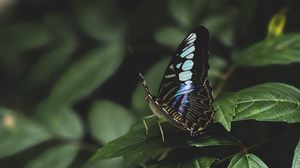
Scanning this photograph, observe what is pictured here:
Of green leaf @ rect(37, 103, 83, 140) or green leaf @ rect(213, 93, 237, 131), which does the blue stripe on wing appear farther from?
green leaf @ rect(37, 103, 83, 140)

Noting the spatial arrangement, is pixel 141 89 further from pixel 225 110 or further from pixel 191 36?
pixel 225 110

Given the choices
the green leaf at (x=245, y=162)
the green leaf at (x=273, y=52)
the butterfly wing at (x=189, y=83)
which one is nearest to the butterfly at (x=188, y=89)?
the butterfly wing at (x=189, y=83)

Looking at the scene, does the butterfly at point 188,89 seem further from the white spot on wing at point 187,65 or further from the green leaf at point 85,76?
the green leaf at point 85,76

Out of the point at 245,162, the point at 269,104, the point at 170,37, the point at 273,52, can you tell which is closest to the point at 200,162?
the point at 245,162

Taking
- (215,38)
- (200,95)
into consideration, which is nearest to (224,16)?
(215,38)

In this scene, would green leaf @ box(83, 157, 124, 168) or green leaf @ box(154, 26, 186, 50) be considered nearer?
green leaf @ box(83, 157, 124, 168)

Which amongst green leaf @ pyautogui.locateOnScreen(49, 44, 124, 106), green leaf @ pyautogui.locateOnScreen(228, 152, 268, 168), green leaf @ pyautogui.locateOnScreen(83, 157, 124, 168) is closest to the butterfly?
green leaf @ pyautogui.locateOnScreen(228, 152, 268, 168)
